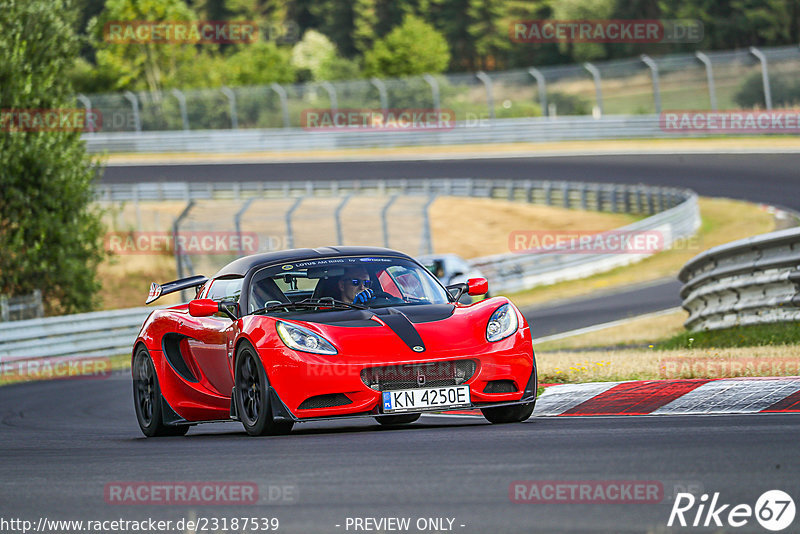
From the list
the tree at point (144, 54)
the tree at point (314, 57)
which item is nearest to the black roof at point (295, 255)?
the tree at point (144, 54)

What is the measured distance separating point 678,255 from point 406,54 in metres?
48.1

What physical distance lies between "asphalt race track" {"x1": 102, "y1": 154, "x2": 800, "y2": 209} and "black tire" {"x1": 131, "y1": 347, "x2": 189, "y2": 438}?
25187 mm

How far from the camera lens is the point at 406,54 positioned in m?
76.6

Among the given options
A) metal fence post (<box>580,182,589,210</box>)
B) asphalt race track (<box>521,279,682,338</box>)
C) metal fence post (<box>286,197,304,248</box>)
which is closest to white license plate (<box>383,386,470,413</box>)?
asphalt race track (<box>521,279,682,338</box>)

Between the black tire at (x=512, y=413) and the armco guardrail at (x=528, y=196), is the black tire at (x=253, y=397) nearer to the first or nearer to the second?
Result: the black tire at (x=512, y=413)

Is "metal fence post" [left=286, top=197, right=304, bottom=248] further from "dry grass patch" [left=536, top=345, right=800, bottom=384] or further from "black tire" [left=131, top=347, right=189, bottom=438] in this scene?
"black tire" [left=131, top=347, right=189, bottom=438]

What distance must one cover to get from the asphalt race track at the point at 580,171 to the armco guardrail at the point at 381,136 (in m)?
2.57

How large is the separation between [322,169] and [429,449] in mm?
41034

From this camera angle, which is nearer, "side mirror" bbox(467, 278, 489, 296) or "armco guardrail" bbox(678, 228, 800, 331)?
"side mirror" bbox(467, 278, 489, 296)

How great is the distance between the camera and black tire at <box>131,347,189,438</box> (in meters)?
9.53

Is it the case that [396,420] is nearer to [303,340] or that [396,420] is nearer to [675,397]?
[303,340]

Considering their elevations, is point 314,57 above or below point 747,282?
below

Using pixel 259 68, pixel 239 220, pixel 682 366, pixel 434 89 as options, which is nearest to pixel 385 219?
pixel 239 220

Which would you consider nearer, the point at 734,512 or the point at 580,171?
the point at 734,512
